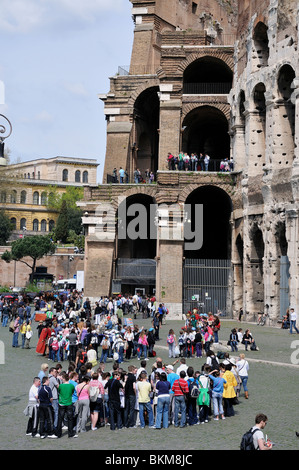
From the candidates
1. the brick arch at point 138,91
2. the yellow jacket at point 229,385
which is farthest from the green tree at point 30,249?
the yellow jacket at point 229,385

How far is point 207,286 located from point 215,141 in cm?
1384

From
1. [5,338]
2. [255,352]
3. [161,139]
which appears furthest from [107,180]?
[255,352]

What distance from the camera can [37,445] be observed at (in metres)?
13.7

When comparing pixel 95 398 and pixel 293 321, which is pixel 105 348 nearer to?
pixel 95 398

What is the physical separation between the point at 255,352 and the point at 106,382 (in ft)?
33.1

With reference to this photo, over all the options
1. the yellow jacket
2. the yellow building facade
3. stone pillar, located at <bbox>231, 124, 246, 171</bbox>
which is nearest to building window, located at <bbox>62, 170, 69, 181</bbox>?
the yellow building facade

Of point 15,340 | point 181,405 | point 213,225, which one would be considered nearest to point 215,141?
point 213,225

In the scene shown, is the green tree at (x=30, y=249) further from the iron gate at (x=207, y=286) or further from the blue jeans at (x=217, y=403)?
the blue jeans at (x=217, y=403)

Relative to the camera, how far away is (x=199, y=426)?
15312 millimetres

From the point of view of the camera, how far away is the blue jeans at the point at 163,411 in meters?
15.0

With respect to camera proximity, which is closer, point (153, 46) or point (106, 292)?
point (106, 292)

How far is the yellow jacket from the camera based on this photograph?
16.0 meters

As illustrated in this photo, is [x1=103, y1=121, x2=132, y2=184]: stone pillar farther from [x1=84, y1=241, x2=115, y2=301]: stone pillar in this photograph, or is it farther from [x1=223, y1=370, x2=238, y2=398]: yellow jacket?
[x1=223, y1=370, x2=238, y2=398]: yellow jacket
